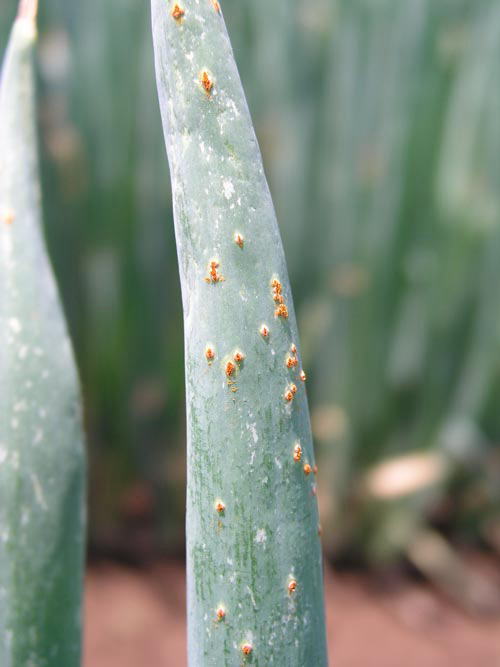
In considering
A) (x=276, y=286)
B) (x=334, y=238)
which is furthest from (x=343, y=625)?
(x=276, y=286)

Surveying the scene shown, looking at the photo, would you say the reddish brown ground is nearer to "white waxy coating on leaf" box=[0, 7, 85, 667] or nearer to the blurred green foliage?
the blurred green foliage

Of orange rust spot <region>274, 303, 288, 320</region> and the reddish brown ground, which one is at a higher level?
the reddish brown ground

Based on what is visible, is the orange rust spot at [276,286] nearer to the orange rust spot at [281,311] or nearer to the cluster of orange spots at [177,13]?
the orange rust spot at [281,311]

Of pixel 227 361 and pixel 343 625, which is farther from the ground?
pixel 343 625

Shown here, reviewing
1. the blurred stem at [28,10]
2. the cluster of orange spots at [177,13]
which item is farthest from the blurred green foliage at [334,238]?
the cluster of orange spots at [177,13]

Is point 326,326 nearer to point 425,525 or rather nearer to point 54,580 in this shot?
point 425,525

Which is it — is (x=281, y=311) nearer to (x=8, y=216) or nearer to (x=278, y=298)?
(x=278, y=298)

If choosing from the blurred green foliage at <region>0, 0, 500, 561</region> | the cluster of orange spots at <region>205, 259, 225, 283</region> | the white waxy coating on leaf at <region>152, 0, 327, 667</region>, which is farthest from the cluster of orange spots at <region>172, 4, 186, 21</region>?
the blurred green foliage at <region>0, 0, 500, 561</region>
